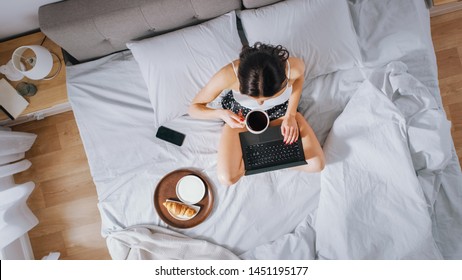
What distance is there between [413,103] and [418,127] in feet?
0.37

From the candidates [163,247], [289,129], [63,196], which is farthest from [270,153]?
[63,196]

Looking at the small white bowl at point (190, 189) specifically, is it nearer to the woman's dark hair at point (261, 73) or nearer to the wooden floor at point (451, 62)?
the woman's dark hair at point (261, 73)

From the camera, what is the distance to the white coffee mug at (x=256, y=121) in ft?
4.04

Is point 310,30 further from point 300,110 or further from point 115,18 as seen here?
point 115,18

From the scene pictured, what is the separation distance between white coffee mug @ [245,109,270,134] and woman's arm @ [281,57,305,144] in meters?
0.16

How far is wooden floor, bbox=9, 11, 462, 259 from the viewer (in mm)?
1829

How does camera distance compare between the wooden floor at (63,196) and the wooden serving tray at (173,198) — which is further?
the wooden floor at (63,196)

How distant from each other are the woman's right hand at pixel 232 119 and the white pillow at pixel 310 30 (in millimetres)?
331

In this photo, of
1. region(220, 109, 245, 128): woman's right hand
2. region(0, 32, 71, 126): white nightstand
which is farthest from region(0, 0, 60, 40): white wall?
region(220, 109, 245, 128): woman's right hand

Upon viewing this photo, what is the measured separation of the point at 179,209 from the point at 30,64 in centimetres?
90

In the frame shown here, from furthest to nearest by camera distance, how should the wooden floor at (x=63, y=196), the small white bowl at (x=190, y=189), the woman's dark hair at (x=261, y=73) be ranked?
the wooden floor at (x=63, y=196) → the small white bowl at (x=190, y=189) → the woman's dark hair at (x=261, y=73)

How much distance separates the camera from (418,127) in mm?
1421

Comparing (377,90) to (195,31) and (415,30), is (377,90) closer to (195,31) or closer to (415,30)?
(415,30)

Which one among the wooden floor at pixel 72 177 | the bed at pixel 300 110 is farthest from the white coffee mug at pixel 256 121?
the wooden floor at pixel 72 177
